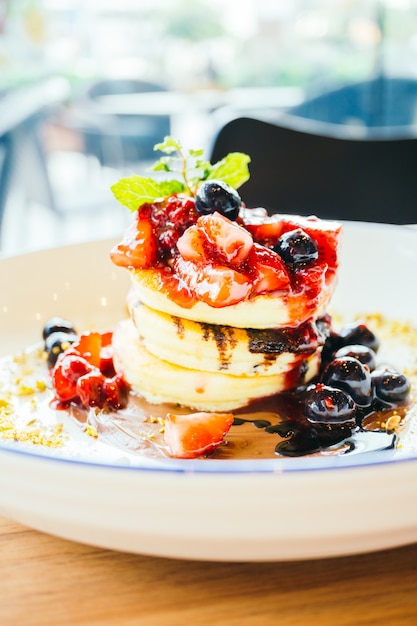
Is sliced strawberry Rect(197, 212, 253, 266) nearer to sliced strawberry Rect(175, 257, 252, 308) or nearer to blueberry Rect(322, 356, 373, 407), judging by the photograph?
sliced strawberry Rect(175, 257, 252, 308)

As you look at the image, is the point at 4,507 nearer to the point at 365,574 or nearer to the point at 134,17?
the point at 365,574

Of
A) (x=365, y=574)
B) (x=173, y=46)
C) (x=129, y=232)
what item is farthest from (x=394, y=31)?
(x=365, y=574)

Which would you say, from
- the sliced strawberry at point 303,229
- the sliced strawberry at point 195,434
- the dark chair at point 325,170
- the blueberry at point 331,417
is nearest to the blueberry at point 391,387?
the blueberry at point 331,417

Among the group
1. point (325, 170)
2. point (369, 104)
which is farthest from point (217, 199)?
point (369, 104)

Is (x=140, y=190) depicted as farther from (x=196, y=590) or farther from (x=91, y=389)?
(x=196, y=590)

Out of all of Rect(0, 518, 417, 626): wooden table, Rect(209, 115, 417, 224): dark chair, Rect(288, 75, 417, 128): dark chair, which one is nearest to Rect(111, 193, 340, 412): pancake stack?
Rect(0, 518, 417, 626): wooden table
